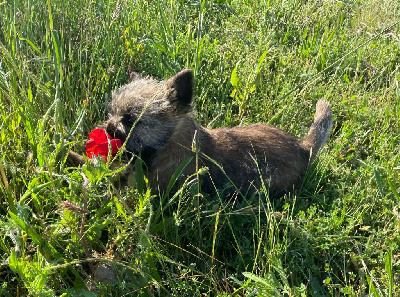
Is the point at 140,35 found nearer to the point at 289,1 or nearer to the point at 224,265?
the point at 289,1

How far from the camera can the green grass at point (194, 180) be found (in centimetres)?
233

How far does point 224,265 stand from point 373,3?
4638 mm

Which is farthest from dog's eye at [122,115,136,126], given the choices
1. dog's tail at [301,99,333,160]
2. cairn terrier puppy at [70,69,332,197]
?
dog's tail at [301,99,333,160]

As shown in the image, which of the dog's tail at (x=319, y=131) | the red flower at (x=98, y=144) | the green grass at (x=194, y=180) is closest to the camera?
the green grass at (x=194, y=180)

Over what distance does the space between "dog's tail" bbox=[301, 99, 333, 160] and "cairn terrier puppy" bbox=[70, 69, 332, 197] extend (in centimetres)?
19

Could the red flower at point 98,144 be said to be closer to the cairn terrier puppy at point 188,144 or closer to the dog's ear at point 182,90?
the cairn terrier puppy at point 188,144

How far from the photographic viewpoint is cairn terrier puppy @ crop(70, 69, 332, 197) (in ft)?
10.6

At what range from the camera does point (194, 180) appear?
3.04 m

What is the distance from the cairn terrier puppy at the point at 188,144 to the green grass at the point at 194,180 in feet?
0.62

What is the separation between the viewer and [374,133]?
397 cm

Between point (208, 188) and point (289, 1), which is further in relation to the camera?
point (289, 1)

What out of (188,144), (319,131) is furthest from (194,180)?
(319,131)

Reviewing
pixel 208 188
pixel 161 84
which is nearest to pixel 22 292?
pixel 208 188

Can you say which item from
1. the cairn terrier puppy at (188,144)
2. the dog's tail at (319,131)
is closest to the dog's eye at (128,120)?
the cairn terrier puppy at (188,144)
